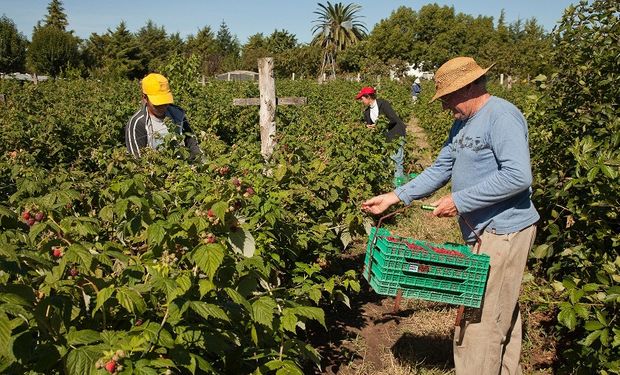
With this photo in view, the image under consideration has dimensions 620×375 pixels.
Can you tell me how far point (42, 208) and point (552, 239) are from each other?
11.2 ft

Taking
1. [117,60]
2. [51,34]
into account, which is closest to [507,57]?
[117,60]

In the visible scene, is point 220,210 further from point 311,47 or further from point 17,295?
point 311,47

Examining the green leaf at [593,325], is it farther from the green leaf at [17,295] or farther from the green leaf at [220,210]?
the green leaf at [17,295]

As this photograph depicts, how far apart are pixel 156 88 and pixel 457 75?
2.46m

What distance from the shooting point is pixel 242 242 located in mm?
2199

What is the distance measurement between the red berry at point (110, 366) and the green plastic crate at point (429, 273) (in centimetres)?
143

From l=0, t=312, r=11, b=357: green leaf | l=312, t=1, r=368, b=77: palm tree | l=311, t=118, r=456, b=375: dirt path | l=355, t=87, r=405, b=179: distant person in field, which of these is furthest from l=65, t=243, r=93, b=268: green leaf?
l=312, t=1, r=368, b=77: palm tree

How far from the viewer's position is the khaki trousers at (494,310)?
9.41 ft

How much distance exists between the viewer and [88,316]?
2.09 m

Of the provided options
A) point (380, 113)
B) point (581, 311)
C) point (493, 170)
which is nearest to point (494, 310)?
point (581, 311)

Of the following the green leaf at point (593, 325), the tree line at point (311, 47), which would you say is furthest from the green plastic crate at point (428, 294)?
the tree line at point (311, 47)

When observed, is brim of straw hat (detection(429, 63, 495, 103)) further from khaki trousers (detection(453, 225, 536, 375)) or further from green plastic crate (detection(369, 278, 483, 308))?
green plastic crate (detection(369, 278, 483, 308))

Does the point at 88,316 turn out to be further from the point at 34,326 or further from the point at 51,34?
the point at 51,34

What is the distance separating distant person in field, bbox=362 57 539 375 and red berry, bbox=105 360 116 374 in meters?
1.84
